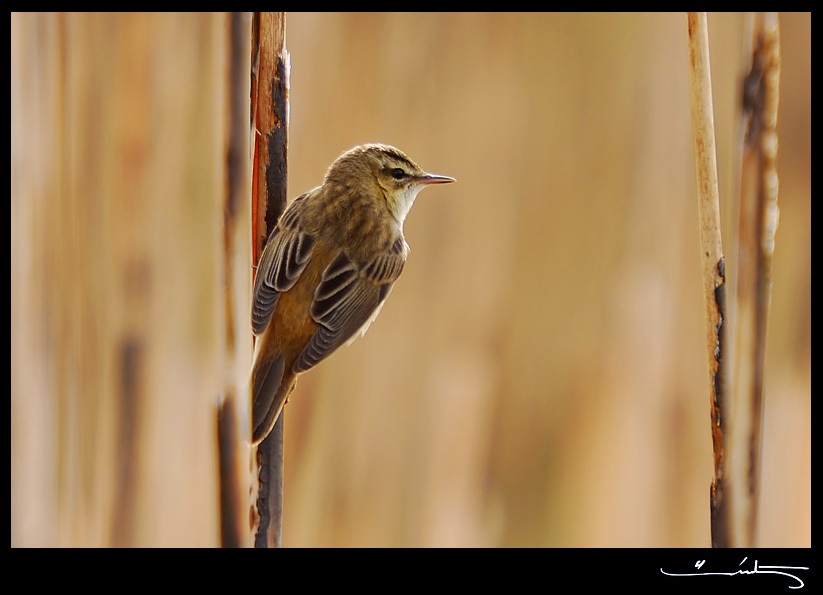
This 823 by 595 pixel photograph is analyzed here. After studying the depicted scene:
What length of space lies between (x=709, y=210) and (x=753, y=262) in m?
0.18

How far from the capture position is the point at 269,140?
1.43 metres

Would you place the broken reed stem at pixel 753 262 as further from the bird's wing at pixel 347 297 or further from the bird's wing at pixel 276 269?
the bird's wing at pixel 276 269

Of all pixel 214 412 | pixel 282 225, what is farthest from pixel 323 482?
pixel 282 225

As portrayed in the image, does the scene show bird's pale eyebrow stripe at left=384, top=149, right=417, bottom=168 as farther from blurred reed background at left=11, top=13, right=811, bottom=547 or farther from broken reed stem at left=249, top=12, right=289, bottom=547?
broken reed stem at left=249, top=12, right=289, bottom=547

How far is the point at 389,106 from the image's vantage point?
5.66ft

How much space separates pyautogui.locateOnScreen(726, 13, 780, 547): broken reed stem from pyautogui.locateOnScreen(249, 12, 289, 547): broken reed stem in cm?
77

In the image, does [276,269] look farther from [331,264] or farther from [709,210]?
[709,210]

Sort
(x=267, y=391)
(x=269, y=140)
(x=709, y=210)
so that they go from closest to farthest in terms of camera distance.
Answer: (x=709, y=210) < (x=269, y=140) < (x=267, y=391)

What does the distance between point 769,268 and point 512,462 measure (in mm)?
798

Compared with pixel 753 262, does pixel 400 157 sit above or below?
above

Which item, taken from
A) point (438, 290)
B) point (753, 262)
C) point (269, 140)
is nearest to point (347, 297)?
point (438, 290)

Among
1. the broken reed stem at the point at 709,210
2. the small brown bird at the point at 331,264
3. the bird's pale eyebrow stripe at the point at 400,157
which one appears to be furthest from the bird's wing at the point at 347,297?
the broken reed stem at the point at 709,210

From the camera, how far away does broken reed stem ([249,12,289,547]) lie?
137 cm

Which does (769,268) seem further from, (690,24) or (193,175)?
(193,175)
